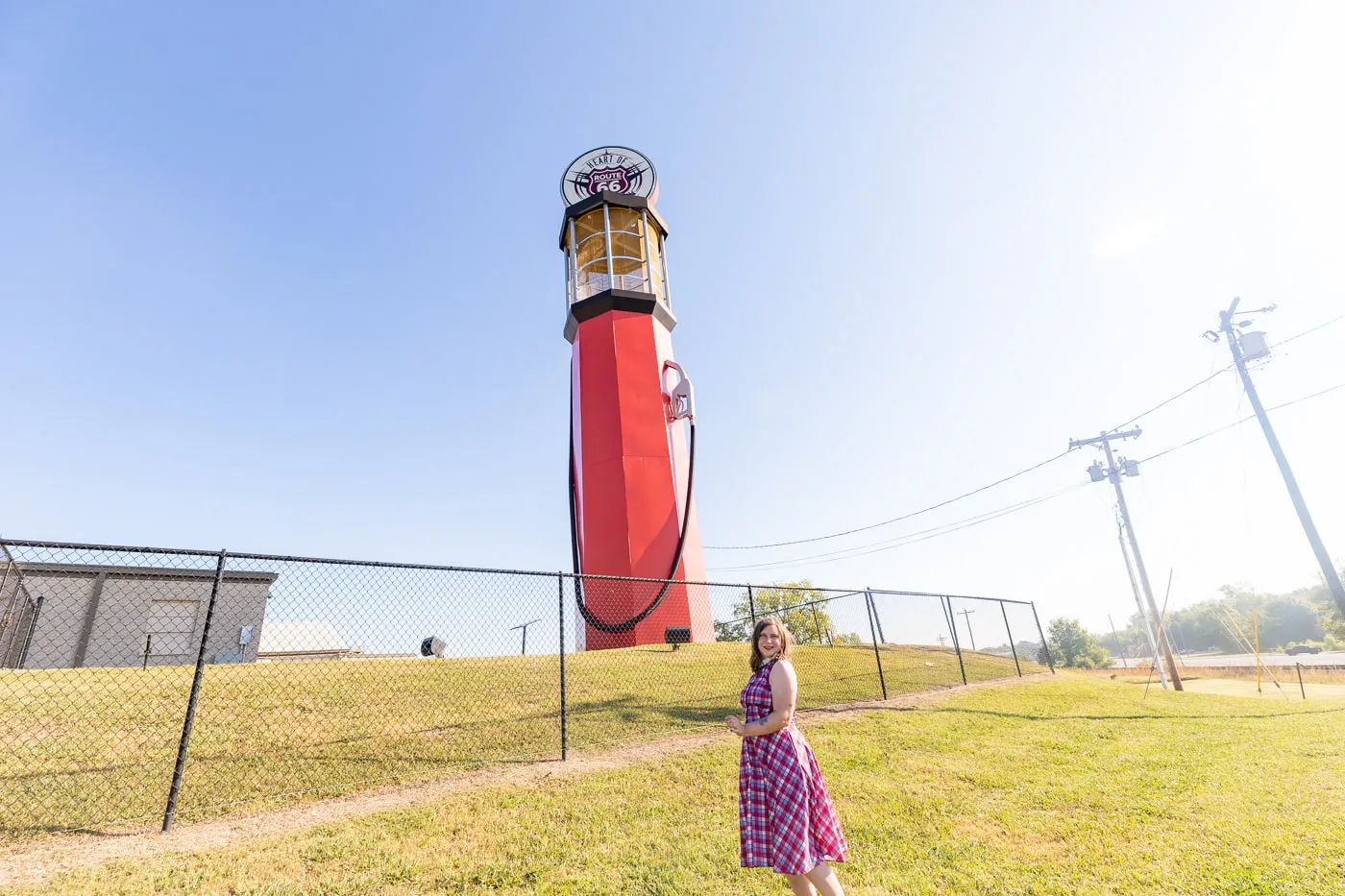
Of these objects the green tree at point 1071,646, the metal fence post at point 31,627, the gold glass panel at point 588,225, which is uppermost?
the gold glass panel at point 588,225

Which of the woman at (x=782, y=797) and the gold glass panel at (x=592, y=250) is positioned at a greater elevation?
the gold glass panel at (x=592, y=250)

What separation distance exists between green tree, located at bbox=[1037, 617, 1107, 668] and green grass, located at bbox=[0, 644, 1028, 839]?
201 feet

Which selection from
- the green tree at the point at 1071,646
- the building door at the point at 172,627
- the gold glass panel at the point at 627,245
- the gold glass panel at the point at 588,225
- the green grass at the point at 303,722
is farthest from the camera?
the green tree at the point at 1071,646

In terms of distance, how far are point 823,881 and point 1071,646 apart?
244ft

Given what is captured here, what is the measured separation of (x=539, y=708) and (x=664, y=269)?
49.8 ft

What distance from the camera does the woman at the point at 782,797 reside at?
111 inches

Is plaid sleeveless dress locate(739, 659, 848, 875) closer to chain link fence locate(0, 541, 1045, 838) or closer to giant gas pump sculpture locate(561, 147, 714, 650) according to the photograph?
chain link fence locate(0, 541, 1045, 838)

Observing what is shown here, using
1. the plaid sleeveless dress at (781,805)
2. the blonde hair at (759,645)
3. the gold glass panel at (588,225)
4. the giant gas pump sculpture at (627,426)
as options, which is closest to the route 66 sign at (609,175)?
the giant gas pump sculpture at (627,426)

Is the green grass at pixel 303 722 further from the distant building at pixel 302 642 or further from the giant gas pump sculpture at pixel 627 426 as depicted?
the distant building at pixel 302 642

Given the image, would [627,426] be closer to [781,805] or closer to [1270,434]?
[781,805]

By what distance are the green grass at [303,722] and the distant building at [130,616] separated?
33.4 ft

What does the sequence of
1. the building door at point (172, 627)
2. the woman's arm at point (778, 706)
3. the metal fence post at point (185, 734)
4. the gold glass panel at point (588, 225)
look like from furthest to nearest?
the gold glass panel at point (588, 225) → the building door at point (172, 627) → the metal fence post at point (185, 734) → the woman's arm at point (778, 706)

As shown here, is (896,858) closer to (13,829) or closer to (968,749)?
(968,749)

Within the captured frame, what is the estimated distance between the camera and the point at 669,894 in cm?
341
